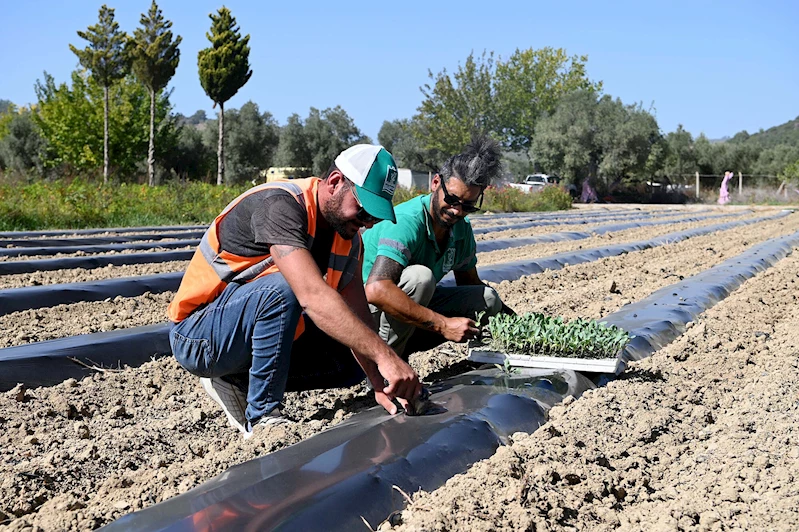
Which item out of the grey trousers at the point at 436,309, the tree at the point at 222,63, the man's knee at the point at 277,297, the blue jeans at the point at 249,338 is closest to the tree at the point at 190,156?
the tree at the point at 222,63

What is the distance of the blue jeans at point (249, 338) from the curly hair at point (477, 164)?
95 centimetres

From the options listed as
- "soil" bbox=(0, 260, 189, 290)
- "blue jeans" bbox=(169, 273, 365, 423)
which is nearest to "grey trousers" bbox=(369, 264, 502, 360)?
"blue jeans" bbox=(169, 273, 365, 423)

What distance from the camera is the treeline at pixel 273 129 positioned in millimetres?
24375

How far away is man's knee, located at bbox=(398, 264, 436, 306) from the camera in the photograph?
3.47m

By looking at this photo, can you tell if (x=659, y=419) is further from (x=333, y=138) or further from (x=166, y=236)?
(x=333, y=138)

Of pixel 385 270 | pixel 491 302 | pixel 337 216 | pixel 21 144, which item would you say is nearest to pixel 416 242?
pixel 385 270

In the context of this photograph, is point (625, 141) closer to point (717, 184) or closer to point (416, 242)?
point (717, 184)

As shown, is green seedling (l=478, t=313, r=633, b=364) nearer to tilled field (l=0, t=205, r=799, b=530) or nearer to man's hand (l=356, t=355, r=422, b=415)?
tilled field (l=0, t=205, r=799, b=530)

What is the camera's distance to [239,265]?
2768 mm

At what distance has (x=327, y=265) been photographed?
2811 millimetres

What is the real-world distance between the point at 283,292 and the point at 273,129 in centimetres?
3951

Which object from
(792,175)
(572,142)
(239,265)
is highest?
(572,142)

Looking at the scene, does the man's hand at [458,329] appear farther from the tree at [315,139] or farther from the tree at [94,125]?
the tree at [315,139]

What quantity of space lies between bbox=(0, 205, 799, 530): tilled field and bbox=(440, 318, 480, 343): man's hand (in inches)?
18.9
